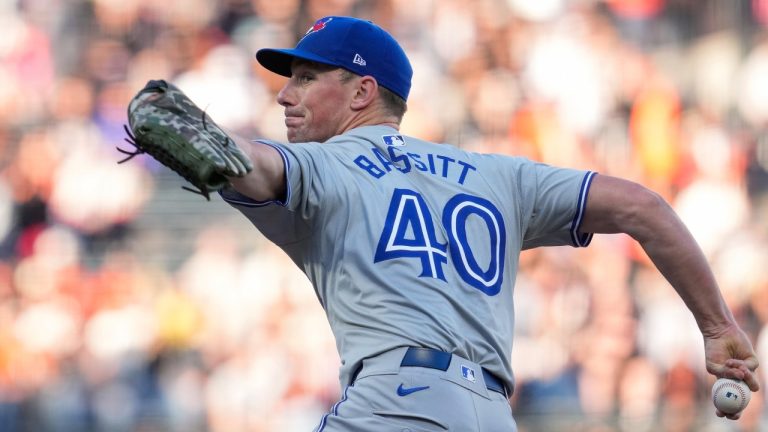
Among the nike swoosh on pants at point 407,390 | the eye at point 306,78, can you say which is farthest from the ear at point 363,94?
the nike swoosh on pants at point 407,390

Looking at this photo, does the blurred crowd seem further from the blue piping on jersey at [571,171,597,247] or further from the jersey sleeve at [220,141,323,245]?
the jersey sleeve at [220,141,323,245]

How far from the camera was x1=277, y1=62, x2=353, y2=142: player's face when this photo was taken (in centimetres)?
406

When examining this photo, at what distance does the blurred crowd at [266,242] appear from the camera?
9.72 metres

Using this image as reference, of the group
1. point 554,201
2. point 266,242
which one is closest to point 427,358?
point 554,201

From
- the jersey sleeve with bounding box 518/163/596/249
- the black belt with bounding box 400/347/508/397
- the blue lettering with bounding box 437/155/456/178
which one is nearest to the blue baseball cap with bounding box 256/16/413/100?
the blue lettering with bounding box 437/155/456/178

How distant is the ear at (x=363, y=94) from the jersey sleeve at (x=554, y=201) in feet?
1.78

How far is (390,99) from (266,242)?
6.33m

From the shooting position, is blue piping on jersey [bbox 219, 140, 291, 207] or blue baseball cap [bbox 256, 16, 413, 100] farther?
blue baseball cap [bbox 256, 16, 413, 100]

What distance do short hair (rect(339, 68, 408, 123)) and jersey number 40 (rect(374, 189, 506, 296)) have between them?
1.80ft

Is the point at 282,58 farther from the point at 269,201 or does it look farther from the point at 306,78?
the point at 269,201

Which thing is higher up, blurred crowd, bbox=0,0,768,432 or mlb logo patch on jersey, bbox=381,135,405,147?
mlb logo patch on jersey, bbox=381,135,405,147

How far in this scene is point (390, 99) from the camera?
4.14m

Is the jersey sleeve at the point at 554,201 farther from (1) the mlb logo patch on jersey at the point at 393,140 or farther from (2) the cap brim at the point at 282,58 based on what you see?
(2) the cap brim at the point at 282,58

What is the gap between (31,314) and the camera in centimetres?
1016
